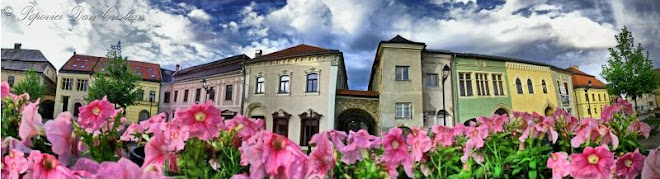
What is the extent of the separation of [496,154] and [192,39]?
0.94 meters

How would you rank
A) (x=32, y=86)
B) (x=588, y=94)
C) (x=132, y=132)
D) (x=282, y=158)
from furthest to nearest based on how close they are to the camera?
(x=588, y=94) < (x=32, y=86) < (x=132, y=132) < (x=282, y=158)

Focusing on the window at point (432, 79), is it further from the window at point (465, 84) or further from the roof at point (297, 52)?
the roof at point (297, 52)

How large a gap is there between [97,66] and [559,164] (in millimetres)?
1209

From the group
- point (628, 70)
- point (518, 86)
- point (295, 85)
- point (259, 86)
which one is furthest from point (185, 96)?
point (628, 70)

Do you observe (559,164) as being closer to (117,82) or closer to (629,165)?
(629,165)

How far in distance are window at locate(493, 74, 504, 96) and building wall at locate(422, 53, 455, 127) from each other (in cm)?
15

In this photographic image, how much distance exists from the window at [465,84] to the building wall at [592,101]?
32 centimetres

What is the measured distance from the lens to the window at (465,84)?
3.75ft

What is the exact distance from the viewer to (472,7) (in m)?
1.10

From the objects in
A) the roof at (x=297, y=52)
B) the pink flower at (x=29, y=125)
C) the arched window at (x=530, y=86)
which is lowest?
the pink flower at (x=29, y=125)

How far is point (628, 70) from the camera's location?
101 centimetres

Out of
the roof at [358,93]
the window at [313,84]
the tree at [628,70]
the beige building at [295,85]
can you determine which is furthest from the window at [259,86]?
the tree at [628,70]

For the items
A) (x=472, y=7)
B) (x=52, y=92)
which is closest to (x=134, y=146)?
(x=52, y=92)

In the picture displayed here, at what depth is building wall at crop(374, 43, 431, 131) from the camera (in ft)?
3.70
